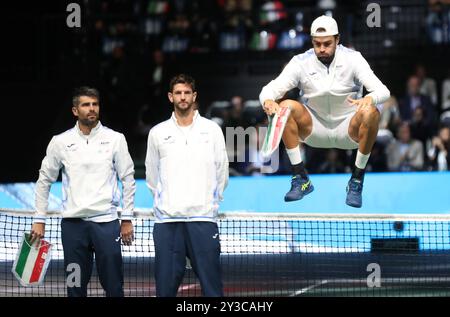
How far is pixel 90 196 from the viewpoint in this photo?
11.6m

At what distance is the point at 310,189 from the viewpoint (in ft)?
42.0

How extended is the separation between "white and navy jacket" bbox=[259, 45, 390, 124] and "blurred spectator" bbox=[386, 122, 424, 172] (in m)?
6.36

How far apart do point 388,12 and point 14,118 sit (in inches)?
295

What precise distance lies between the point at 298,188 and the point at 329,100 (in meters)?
1.08

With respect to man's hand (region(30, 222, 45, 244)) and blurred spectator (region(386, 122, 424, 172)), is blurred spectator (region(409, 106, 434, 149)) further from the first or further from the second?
man's hand (region(30, 222, 45, 244))

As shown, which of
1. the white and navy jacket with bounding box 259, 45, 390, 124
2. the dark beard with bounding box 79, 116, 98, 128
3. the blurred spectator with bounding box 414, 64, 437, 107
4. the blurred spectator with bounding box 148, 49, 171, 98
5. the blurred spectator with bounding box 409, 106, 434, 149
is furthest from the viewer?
the blurred spectator with bounding box 148, 49, 171, 98

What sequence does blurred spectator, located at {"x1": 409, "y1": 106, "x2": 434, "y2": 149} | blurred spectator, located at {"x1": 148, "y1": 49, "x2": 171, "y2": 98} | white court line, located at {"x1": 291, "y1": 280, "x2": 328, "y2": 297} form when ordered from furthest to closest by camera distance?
blurred spectator, located at {"x1": 148, "y1": 49, "x2": 171, "y2": 98} < blurred spectator, located at {"x1": 409, "y1": 106, "x2": 434, "y2": 149} < white court line, located at {"x1": 291, "y1": 280, "x2": 328, "y2": 297}

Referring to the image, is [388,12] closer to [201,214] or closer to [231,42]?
[231,42]

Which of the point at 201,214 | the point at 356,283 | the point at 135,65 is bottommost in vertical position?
the point at 356,283

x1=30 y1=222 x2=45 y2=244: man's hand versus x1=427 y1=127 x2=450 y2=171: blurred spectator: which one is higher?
x1=427 y1=127 x2=450 y2=171: blurred spectator

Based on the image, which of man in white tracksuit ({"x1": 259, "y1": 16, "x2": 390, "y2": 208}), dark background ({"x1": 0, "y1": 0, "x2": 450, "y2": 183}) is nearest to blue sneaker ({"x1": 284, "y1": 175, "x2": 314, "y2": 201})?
man in white tracksuit ({"x1": 259, "y1": 16, "x2": 390, "y2": 208})

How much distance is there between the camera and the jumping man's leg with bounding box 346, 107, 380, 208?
12102 mm

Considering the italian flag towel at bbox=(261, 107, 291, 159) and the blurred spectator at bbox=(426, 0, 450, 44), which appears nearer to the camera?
the italian flag towel at bbox=(261, 107, 291, 159)
